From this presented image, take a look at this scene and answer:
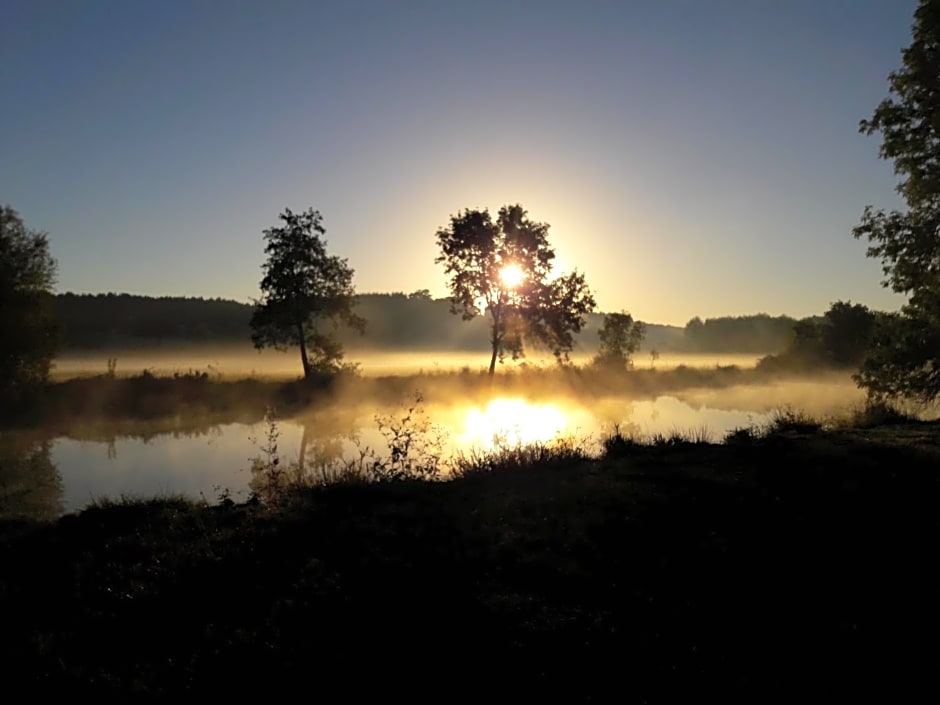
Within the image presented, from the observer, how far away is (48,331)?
29766 mm

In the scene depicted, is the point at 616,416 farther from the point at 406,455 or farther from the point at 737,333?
the point at 737,333

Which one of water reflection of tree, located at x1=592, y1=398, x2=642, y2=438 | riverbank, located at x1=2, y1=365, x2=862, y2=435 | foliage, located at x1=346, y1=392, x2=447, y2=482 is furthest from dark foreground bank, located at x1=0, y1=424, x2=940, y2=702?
riverbank, located at x1=2, y1=365, x2=862, y2=435

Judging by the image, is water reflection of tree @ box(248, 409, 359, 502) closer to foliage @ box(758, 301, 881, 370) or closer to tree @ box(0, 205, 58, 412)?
tree @ box(0, 205, 58, 412)

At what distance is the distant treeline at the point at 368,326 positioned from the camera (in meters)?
90.2

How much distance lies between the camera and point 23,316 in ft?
95.1

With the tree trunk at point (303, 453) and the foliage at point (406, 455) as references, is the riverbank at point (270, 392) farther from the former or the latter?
the tree trunk at point (303, 453)

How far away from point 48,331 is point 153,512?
25654mm

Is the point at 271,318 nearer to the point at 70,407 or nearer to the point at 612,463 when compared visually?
the point at 70,407

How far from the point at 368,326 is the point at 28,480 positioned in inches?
4307

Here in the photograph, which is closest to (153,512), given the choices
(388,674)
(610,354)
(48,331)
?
(388,674)

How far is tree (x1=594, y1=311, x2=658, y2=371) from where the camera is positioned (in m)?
50.1

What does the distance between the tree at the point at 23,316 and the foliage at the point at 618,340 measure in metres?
38.3

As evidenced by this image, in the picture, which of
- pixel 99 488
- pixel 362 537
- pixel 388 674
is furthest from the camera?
pixel 99 488

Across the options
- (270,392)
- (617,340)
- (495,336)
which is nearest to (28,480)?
(270,392)
